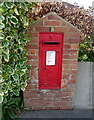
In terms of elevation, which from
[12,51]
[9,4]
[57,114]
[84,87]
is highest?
[9,4]

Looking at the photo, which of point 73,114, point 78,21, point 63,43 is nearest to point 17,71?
point 63,43

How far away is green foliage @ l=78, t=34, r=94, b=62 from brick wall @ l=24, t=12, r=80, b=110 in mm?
662

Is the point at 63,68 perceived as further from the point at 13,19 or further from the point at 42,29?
the point at 13,19

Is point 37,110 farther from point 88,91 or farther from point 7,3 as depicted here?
Result: point 7,3

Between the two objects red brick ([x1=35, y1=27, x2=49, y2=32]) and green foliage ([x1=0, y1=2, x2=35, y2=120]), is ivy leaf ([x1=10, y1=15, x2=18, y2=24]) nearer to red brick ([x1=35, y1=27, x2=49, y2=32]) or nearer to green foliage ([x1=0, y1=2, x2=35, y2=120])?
green foliage ([x1=0, y1=2, x2=35, y2=120])

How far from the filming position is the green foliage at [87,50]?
3.29 m

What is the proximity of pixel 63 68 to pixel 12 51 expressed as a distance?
3.10 feet

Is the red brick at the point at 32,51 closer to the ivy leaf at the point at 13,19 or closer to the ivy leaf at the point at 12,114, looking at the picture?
the ivy leaf at the point at 13,19

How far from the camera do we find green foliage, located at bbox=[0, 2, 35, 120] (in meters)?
1.95

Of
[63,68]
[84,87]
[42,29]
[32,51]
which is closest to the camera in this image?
[42,29]

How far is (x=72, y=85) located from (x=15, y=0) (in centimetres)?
172

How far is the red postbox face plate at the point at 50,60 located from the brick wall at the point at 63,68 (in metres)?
0.07

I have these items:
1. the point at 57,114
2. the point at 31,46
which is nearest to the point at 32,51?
the point at 31,46

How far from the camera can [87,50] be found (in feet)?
11.7
